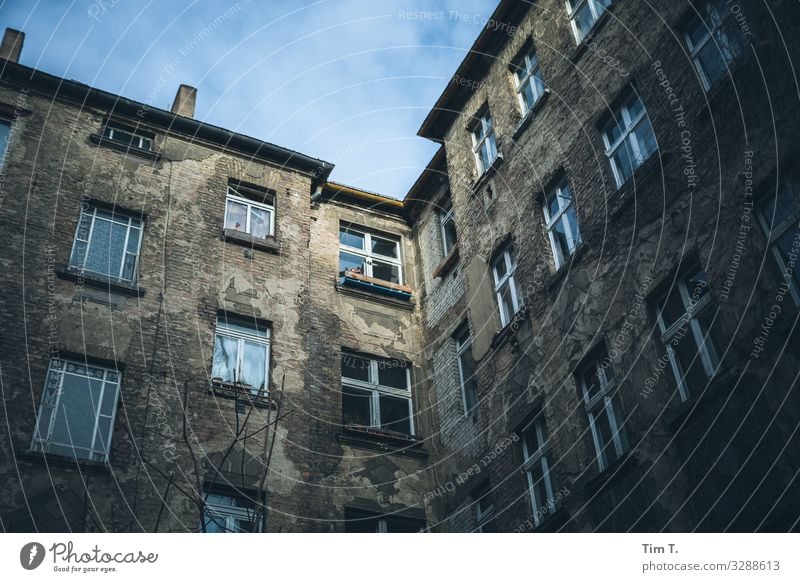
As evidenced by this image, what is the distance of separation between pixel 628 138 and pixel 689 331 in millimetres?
4014

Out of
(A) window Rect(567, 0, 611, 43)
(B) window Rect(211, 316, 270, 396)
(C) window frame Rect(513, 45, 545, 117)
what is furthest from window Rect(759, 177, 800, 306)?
(B) window Rect(211, 316, 270, 396)

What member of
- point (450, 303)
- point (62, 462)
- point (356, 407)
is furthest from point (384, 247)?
point (62, 462)

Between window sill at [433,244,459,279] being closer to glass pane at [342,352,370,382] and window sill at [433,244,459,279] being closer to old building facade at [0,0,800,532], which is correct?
old building facade at [0,0,800,532]

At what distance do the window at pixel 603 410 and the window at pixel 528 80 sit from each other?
596 centimetres

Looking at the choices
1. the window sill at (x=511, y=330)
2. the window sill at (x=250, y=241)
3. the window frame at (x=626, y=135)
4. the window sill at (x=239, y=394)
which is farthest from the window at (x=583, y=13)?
the window sill at (x=239, y=394)

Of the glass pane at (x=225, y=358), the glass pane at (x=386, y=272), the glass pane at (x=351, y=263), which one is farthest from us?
the glass pane at (x=386, y=272)

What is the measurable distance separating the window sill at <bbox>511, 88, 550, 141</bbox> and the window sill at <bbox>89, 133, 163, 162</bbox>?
7.52m

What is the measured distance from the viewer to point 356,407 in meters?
17.5

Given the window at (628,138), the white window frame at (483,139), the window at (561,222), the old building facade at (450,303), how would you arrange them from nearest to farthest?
the old building facade at (450,303), the window at (628,138), the window at (561,222), the white window frame at (483,139)

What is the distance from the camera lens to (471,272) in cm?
1770

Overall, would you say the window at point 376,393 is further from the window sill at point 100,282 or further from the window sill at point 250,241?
the window sill at point 100,282

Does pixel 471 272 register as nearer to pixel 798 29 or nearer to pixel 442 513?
pixel 442 513

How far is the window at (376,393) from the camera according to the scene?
57.1 ft

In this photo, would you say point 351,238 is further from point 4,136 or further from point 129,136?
point 4,136
